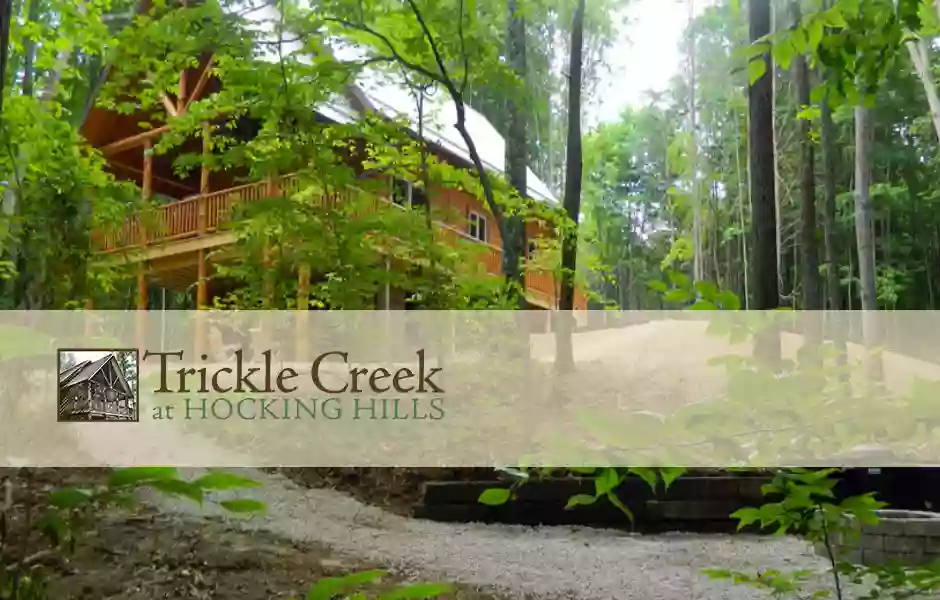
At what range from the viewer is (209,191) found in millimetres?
1446

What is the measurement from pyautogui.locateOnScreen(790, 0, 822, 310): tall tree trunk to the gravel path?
488mm

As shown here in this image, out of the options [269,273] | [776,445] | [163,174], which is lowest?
[776,445]

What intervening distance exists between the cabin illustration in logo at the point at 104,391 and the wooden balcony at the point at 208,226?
282 mm

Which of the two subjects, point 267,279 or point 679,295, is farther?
point 267,279

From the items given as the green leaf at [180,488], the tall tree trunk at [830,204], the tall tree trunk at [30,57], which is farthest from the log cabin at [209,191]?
the green leaf at [180,488]

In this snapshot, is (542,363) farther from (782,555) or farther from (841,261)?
(841,261)

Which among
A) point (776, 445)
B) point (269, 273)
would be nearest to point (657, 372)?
point (776, 445)

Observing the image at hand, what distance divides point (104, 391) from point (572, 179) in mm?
891

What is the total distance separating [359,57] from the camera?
4.48 ft

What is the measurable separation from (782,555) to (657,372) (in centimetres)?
32

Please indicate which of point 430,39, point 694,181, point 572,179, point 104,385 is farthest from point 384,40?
point 104,385

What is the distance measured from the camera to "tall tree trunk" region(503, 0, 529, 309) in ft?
4.49

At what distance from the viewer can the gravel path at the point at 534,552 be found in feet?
3.61

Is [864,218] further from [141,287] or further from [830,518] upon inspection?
[141,287]
